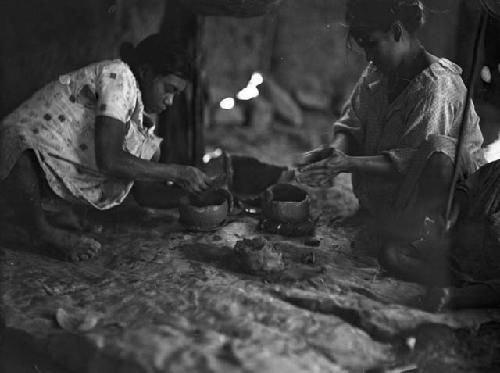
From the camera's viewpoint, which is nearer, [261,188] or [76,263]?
[76,263]

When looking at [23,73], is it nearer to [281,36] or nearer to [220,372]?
[220,372]

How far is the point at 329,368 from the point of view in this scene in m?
2.12

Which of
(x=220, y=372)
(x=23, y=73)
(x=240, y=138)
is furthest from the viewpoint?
(x=240, y=138)

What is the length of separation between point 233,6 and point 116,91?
907 millimetres

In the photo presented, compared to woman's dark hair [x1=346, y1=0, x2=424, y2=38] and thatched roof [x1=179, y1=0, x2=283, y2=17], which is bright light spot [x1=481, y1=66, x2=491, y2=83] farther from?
thatched roof [x1=179, y1=0, x2=283, y2=17]

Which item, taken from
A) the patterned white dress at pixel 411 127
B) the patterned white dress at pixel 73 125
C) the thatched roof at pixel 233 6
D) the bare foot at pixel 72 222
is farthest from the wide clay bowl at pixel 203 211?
the thatched roof at pixel 233 6

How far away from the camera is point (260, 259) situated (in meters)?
2.77

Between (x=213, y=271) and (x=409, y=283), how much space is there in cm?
99

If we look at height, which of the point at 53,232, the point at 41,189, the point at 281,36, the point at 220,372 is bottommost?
the point at 220,372

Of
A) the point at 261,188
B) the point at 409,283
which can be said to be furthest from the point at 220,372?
the point at 261,188

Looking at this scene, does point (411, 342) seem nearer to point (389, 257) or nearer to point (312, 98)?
point (389, 257)

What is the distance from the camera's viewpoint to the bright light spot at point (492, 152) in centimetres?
302

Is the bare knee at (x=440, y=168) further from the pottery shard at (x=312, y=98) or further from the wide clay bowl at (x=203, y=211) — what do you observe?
the pottery shard at (x=312, y=98)

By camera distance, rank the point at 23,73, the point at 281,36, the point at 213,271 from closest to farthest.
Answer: the point at 213,271 < the point at 23,73 < the point at 281,36
